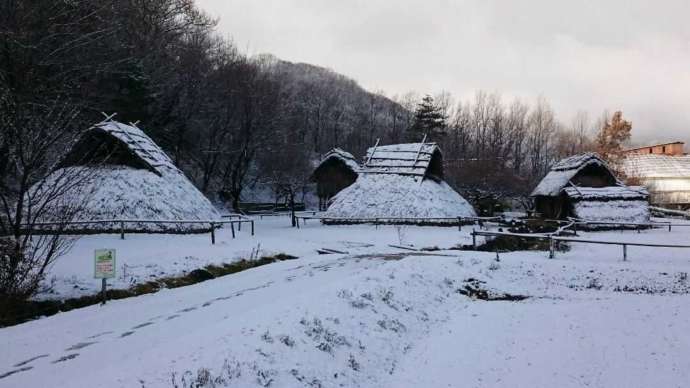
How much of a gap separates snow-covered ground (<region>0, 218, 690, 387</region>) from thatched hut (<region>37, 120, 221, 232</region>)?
3.68 meters

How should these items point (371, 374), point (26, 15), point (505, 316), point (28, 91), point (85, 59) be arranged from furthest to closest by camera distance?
point (85, 59) < point (28, 91) < point (26, 15) < point (505, 316) < point (371, 374)

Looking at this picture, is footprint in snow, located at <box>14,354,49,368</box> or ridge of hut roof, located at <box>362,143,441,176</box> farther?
ridge of hut roof, located at <box>362,143,441,176</box>

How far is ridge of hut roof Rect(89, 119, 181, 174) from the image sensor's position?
21953mm

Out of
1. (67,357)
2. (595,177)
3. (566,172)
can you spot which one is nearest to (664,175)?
(595,177)

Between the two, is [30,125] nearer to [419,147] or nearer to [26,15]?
[26,15]

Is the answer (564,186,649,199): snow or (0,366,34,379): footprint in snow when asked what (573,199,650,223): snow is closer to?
(564,186,649,199): snow

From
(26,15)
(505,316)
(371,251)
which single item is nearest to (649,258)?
(505,316)

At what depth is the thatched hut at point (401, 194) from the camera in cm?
2811

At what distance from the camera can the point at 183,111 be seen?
131 feet

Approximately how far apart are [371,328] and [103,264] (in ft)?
19.2

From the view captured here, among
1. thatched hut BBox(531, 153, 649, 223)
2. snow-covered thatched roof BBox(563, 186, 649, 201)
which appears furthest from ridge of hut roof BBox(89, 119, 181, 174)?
thatched hut BBox(531, 153, 649, 223)

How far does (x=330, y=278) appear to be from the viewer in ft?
37.8

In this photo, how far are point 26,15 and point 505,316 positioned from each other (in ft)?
48.4

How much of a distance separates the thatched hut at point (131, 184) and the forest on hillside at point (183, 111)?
1.54 meters
